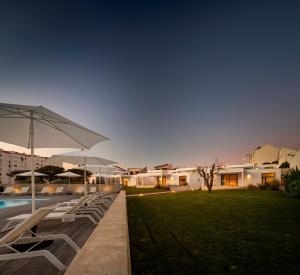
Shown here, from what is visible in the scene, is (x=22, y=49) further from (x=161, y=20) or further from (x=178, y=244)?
(x=178, y=244)

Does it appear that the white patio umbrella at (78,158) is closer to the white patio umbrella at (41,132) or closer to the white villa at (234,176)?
the white patio umbrella at (41,132)

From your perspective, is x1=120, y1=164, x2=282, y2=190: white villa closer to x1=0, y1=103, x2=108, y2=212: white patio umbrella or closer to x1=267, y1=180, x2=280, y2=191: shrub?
x1=267, y1=180, x2=280, y2=191: shrub

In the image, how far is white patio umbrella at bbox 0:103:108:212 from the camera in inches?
181

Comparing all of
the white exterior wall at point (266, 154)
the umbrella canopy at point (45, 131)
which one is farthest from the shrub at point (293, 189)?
the white exterior wall at point (266, 154)

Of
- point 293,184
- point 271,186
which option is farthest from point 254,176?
point 293,184

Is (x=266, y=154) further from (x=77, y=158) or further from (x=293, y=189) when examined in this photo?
(x=77, y=158)

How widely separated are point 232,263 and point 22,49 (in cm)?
1642

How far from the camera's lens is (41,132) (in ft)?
18.9

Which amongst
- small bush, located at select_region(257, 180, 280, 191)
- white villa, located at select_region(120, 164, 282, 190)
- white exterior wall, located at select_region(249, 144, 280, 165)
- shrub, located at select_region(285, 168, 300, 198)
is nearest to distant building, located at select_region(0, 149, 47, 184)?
A: white villa, located at select_region(120, 164, 282, 190)

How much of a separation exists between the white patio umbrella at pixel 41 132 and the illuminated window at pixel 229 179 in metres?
29.2

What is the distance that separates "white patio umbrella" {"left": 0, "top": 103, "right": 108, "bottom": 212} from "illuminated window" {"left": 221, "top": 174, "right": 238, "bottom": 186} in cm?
2924

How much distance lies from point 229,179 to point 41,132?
30.7 m

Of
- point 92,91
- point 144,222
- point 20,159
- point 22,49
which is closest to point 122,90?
point 92,91

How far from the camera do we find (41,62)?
1587 centimetres
